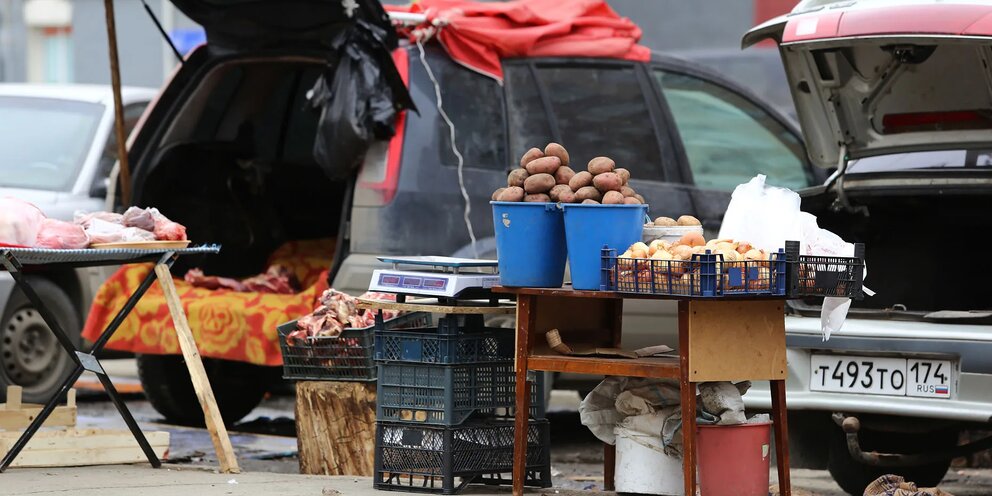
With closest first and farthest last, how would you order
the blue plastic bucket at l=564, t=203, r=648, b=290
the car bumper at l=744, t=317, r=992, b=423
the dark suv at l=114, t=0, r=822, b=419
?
the blue plastic bucket at l=564, t=203, r=648, b=290
the car bumper at l=744, t=317, r=992, b=423
the dark suv at l=114, t=0, r=822, b=419

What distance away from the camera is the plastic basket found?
466cm

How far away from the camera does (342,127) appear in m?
6.75

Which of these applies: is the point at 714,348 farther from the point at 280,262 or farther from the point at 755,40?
the point at 280,262

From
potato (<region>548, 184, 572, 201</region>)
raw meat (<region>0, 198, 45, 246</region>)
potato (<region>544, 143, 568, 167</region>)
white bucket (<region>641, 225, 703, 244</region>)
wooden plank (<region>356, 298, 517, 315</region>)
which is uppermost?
potato (<region>544, 143, 568, 167</region>)

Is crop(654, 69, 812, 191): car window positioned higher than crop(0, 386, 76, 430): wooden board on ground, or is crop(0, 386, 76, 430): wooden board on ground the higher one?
crop(654, 69, 812, 191): car window

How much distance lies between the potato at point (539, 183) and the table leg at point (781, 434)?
3.29 feet

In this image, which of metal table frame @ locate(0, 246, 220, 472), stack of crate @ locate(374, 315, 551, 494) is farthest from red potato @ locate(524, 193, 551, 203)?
metal table frame @ locate(0, 246, 220, 472)

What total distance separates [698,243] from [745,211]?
0.20 m

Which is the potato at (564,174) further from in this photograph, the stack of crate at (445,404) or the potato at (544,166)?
the stack of crate at (445,404)

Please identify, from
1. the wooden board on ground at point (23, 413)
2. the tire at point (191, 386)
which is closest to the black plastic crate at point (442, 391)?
the wooden board on ground at point (23, 413)

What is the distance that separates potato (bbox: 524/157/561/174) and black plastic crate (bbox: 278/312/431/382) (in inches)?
43.0

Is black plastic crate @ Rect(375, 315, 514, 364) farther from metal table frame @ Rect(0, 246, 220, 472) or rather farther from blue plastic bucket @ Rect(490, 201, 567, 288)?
metal table frame @ Rect(0, 246, 220, 472)

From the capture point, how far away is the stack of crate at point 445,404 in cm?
545

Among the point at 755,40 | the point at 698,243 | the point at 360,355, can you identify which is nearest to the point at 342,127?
the point at 360,355
